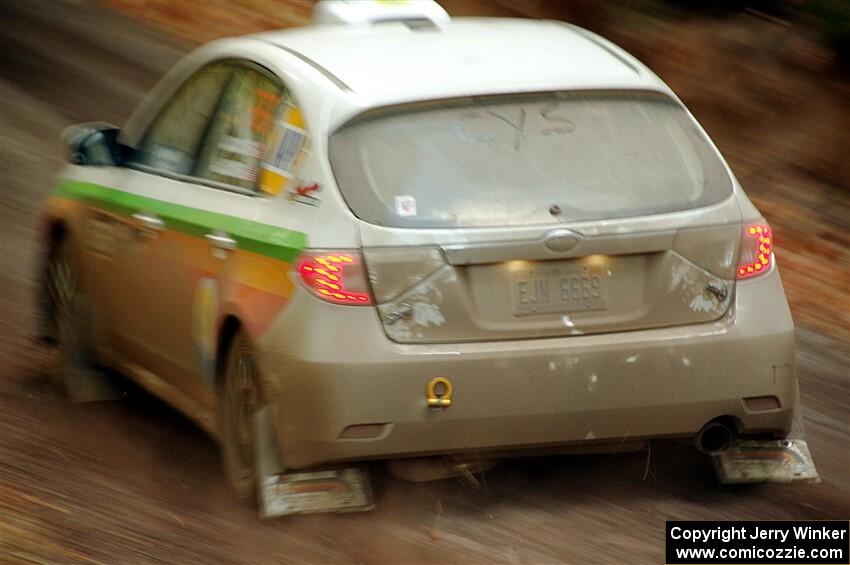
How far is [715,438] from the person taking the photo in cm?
596

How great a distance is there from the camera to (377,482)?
6.24 m

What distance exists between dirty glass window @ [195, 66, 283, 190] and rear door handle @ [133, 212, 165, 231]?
0.26m

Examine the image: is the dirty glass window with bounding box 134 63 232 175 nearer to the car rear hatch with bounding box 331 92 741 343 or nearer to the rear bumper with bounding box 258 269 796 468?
the car rear hatch with bounding box 331 92 741 343

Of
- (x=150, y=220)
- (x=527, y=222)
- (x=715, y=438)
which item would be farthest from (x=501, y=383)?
(x=150, y=220)

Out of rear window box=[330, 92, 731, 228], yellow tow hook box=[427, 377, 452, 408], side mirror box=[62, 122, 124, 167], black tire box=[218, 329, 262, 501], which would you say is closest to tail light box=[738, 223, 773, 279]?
rear window box=[330, 92, 731, 228]

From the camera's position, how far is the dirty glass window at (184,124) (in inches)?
265

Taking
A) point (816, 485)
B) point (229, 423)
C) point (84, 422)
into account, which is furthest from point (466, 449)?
point (84, 422)

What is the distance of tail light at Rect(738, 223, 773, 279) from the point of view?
590 centimetres

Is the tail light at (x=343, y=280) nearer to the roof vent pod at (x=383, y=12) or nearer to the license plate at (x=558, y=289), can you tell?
the license plate at (x=558, y=289)

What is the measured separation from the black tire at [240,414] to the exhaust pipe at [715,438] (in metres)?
1.58

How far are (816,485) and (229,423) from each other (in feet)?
7.72

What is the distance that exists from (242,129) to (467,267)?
1.30m

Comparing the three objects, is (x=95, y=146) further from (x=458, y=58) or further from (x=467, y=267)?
(x=467, y=267)

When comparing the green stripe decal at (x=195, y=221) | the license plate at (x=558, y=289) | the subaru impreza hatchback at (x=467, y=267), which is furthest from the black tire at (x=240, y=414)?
the license plate at (x=558, y=289)
